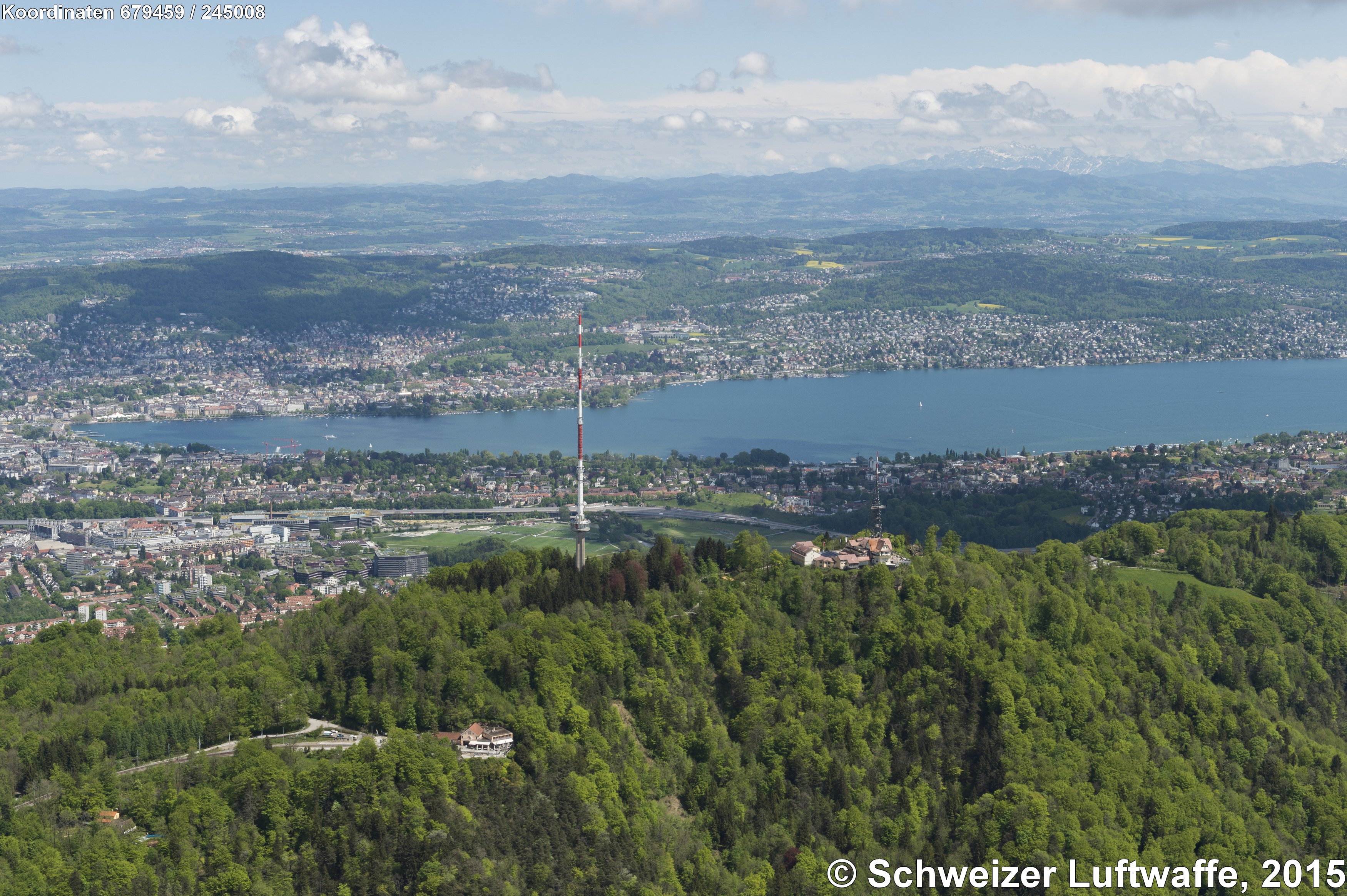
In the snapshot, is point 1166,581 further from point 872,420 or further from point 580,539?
point 872,420

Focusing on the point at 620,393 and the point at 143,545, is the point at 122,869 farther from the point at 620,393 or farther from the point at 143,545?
the point at 620,393

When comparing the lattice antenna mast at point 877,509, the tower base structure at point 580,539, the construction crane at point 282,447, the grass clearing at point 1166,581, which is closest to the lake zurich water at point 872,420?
the construction crane at point 282,447

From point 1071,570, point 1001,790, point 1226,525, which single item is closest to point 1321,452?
point 1226,525

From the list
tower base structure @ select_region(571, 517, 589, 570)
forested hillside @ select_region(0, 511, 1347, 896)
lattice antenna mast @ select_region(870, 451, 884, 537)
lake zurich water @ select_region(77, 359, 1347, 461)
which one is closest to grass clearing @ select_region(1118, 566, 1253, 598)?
forested hillside @ select_region(0, 511, 1347, 896)

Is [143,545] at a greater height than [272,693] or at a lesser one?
lesser

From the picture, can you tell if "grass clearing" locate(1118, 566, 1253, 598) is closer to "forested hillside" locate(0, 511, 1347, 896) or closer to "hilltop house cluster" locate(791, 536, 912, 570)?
"forested hillside" locate(0, 511, 1347, 896)
